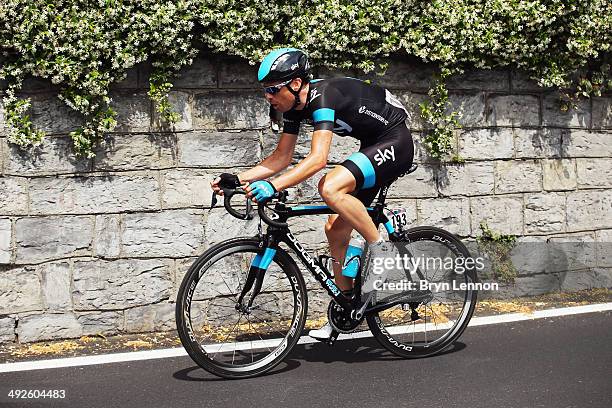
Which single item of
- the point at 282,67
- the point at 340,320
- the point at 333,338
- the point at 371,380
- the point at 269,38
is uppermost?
the point at 269,38

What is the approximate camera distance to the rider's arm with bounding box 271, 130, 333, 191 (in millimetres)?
5332

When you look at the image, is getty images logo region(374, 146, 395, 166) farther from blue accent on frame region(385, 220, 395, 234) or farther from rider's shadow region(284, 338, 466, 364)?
rider's shadow region(284, 338, 466, 364)

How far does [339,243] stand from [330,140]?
34.3 inches

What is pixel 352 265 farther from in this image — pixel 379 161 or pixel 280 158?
pixel 280 158

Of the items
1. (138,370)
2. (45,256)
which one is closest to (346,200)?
(138,370)

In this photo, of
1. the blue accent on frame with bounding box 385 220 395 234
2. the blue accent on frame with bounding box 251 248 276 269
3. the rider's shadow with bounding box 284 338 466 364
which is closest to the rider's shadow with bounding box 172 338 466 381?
the rider's shadow with bounding box 284 338 466 364

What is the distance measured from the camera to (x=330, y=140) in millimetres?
5457

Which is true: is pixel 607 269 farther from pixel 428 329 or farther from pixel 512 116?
pixel 428 329

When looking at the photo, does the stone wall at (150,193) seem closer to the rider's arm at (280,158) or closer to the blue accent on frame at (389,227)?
the rider's arm at (280,158)

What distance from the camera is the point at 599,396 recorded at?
5125 millimetres

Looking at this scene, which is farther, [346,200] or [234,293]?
[234,293]

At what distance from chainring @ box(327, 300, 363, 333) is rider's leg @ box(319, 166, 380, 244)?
579mm

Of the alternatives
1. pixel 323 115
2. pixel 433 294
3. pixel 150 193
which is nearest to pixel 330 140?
pixel 323 115

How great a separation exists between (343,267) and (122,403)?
5.74ft
